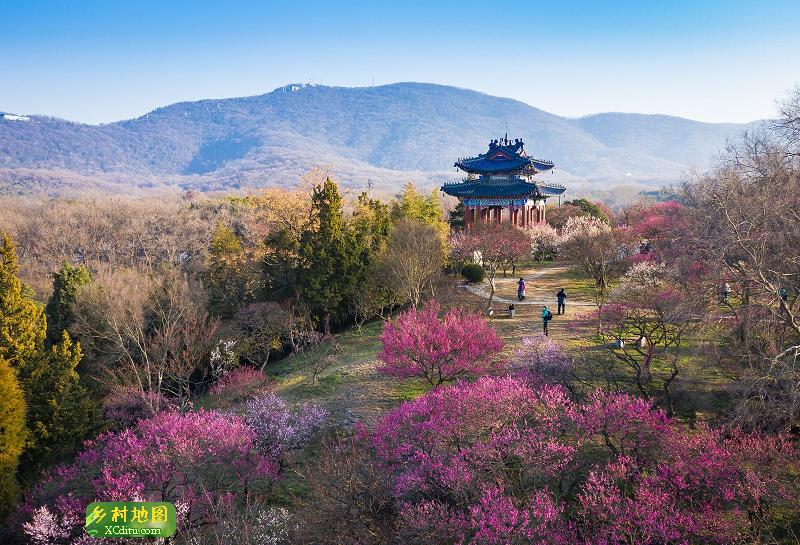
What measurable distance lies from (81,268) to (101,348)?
475 centimetres

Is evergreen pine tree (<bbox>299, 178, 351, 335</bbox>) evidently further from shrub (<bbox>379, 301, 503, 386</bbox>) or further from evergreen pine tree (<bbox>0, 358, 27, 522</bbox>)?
evergreen pine tree (<bbox>0, 358, 27, 522</bbox>)

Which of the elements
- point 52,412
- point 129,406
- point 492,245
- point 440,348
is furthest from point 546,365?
point 129,406

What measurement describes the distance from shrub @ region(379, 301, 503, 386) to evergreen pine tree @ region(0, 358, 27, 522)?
32.4 feet

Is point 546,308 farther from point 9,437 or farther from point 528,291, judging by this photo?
point 9,437

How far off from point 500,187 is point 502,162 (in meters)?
2.31

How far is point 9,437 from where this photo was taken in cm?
1334

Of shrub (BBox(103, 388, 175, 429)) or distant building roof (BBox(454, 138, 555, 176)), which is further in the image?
distant building roof (BBox(454, 138, 555, 176))

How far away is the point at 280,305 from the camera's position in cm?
2644

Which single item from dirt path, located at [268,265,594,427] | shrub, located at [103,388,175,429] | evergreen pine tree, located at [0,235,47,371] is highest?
evergreen pine tree, located at [0,235,47,371]

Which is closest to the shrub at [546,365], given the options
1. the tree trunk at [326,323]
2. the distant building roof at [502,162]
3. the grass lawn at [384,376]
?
the grass lawn at [384,376]

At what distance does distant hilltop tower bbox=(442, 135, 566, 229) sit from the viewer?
42.9 m

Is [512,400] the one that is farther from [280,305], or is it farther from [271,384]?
[280,305]

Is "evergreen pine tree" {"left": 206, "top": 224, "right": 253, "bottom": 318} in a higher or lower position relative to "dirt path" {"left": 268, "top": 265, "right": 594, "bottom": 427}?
higher

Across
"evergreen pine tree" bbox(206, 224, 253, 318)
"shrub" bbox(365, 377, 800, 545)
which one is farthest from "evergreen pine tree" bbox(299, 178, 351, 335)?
"shrub" bbox(365, 377, 800, 545)
